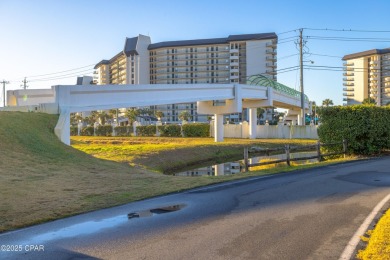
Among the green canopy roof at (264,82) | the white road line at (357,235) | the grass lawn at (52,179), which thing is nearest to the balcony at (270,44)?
the green canopy roof at (264,82)

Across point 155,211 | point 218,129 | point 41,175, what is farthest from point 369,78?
point 155,211

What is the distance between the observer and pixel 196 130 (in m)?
60.7

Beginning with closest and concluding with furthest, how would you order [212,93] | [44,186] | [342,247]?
[342,247] → [44,186] → [212,93]

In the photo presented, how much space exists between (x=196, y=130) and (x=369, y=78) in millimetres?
105624

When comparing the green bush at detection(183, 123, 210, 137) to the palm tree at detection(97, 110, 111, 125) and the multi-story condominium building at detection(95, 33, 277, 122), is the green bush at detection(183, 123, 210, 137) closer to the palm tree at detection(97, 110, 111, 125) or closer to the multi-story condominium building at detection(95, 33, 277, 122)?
the palm tree at detection(97, 110, 111, 125)

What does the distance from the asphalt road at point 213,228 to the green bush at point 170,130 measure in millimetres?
51208

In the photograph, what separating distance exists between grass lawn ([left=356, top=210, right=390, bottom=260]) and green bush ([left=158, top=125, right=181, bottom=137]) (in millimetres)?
55660

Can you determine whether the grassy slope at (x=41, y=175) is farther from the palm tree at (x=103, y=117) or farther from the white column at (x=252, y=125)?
the palm tree at (x=103, y=117)

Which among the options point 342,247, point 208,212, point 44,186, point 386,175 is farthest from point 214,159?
point 342,247

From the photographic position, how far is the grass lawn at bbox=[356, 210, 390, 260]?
561cm

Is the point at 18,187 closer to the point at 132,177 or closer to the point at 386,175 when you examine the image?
the point at 132,177

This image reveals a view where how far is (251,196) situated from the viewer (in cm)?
1079

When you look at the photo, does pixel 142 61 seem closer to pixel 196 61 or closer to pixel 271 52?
pixel 196 61

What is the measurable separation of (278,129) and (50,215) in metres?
51.8
